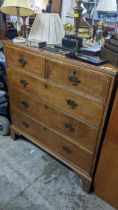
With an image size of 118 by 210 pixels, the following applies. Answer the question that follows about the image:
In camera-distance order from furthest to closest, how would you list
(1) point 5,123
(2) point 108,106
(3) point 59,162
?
(1) point 5,123, (3) point 59,162, (2) point 108,106

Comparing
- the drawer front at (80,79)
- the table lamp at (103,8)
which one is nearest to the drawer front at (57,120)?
the drawer front at (80,79)

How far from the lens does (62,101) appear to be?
123 centimetres

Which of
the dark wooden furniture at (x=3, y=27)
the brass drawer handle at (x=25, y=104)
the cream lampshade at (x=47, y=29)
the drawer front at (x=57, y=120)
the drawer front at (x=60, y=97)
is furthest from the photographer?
the dark wooden furniture at (x=3, y=27)

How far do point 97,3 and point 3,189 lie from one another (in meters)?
1.67

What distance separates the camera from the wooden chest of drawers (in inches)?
40.6

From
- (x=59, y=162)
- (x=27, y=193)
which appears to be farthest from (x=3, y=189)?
(x=59, y=162)

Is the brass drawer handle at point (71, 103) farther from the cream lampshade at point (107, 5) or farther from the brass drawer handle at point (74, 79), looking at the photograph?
the cream lampshade at point (107, 5)

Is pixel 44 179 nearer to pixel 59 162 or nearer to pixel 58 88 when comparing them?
pixel 59 162

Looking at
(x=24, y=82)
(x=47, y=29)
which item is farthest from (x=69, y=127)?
(x=47, y=29)

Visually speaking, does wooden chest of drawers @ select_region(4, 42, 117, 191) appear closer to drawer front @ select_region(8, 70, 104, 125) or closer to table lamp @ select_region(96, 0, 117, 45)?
drawer front @ select_region(8, 70, 104, 125)

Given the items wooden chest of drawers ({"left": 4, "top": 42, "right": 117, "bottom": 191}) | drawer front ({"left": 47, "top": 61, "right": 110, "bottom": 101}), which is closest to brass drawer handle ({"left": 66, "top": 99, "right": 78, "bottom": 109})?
wooden chest of drawers ({"left": 4, "top": 42, "right": 117, "bottom": 191})

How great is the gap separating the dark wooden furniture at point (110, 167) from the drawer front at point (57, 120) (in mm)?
86

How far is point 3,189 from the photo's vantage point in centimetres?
140

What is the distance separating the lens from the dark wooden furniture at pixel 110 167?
1.05 metres
